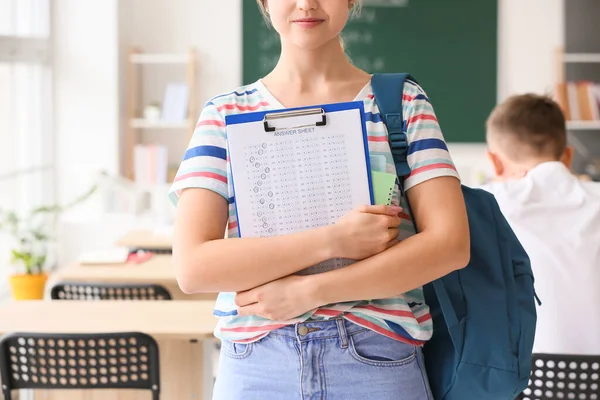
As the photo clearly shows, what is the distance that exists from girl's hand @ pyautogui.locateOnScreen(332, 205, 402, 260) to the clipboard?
4cm

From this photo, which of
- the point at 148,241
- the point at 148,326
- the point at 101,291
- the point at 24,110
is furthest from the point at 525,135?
the point at 24,110

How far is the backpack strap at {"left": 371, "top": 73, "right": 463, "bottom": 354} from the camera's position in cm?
136

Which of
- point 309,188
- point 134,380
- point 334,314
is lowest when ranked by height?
point 134,380

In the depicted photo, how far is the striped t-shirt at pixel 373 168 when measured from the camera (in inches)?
51.7

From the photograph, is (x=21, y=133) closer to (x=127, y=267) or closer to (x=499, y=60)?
(x=127, y=267)

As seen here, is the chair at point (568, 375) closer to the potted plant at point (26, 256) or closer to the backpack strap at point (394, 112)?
the backpack strap at point (394, 112)

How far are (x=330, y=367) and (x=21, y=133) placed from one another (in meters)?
4.78

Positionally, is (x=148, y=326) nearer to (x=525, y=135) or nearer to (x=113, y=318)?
(x=113, y=318)

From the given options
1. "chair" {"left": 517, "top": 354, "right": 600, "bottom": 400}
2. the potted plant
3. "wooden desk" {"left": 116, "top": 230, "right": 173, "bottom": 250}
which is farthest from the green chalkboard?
"chair" {"left": 517, "top": 354, "right": 600, "bottom": 400}

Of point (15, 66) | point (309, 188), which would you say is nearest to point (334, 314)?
point (309, 188)

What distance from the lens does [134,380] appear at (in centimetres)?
262

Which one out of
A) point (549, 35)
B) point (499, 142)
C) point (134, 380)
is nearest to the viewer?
point (134, 380)

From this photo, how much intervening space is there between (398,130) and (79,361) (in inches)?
61.1

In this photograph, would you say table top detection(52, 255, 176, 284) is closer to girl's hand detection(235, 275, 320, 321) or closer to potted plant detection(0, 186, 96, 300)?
potted plant detection(0, 186, 96, 300)
